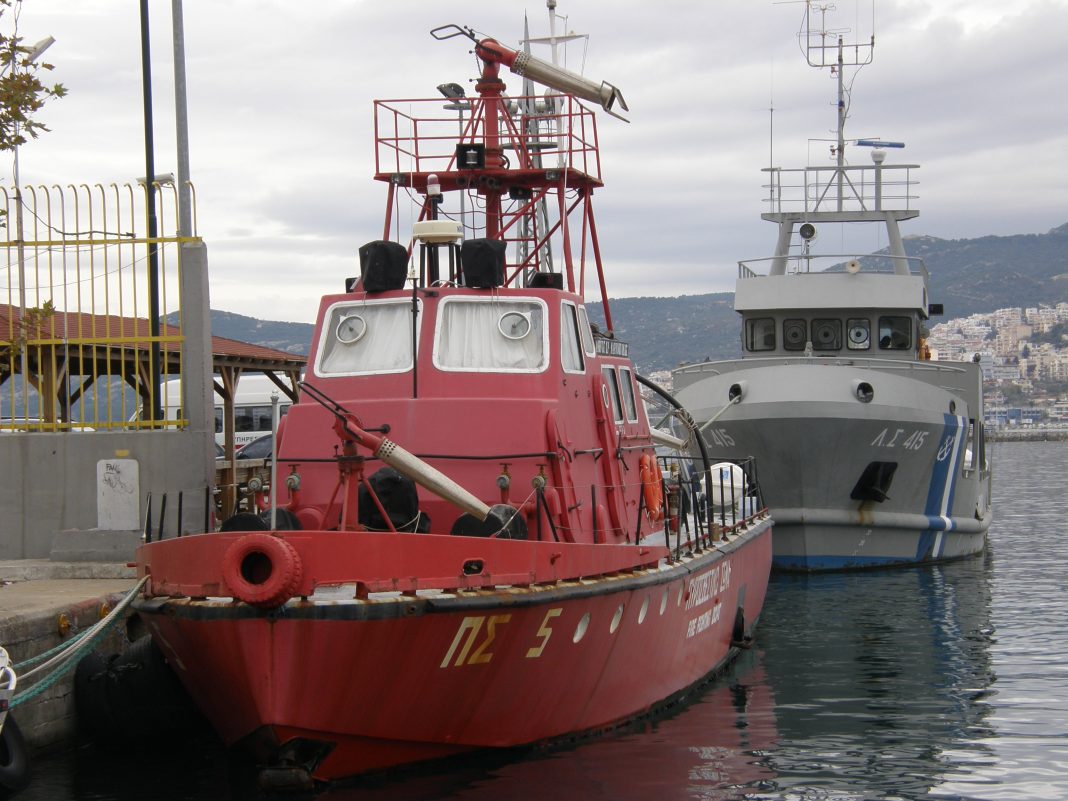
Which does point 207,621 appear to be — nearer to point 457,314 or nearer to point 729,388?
point 457,314

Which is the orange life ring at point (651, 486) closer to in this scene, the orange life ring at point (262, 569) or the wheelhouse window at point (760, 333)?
the orange life ring at point (262, 569)

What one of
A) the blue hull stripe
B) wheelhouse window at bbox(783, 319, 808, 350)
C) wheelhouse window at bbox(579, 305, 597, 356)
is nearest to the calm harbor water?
wheelhouse window at bbox(579, 305, 597, 356)

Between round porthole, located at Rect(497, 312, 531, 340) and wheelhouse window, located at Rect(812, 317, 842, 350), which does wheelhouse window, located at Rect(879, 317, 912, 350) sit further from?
round porthole, located at Rect(497, 312, 531, 340)

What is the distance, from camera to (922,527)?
72.9 ft

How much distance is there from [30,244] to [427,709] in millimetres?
7067

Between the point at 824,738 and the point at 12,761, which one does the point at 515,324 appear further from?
the point at 12,761

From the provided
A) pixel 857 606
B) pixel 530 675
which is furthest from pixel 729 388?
pixel 530 675

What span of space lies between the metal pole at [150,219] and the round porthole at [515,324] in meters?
3.74

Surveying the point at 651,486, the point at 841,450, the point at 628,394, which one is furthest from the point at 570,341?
the point at 841,450

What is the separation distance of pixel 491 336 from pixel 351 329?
1200 millimetres

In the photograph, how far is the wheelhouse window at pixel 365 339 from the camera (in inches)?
449

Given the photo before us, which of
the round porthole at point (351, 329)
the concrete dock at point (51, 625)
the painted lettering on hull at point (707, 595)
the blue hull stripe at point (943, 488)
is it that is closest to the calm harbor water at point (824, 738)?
the concrete dock at point (51, 625)

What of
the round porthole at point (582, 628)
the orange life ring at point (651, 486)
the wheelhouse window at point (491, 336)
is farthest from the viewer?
the orange life ring at point (651, 486)

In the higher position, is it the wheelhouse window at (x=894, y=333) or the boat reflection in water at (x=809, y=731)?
the wheelhouse window at (x=894, y=333)
